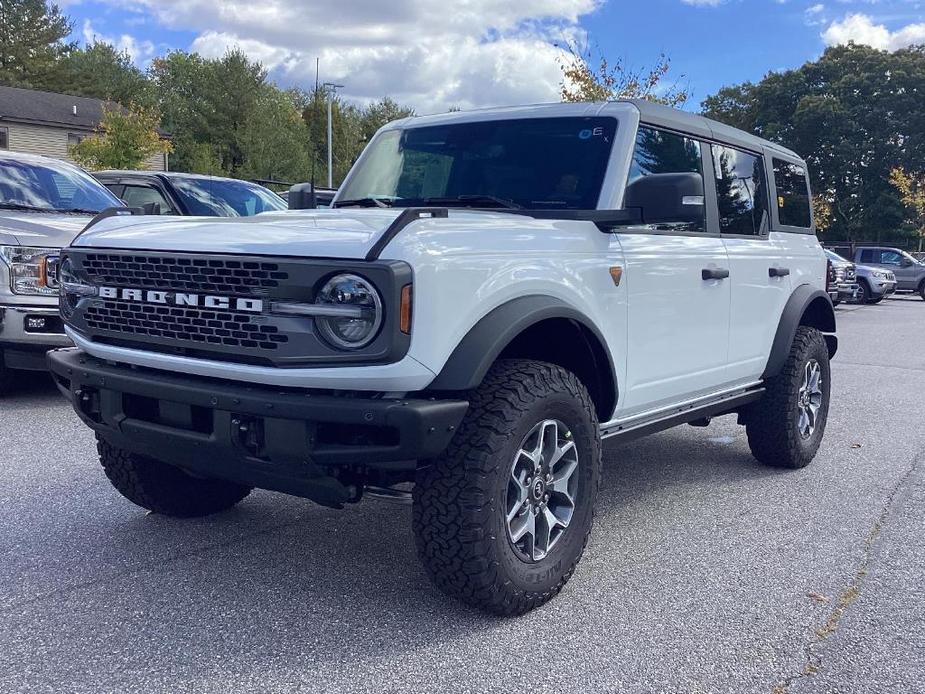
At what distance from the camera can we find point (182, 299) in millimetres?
3113

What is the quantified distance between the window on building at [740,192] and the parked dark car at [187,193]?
5.16 metres

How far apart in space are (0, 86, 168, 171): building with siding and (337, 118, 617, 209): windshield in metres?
40.4

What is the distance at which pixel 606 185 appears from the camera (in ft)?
12.8

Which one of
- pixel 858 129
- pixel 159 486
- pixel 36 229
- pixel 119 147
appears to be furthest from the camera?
pixel 858 129

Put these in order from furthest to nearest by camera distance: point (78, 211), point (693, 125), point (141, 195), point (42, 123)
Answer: point (42, 123) → point (141, 195) → point (78, 211) → point (693, 125)

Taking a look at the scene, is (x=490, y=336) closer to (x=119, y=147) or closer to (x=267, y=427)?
(x=267, y=427)

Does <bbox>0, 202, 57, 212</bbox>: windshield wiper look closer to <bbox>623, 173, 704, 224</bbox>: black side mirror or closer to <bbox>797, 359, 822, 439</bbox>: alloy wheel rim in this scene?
<bbox>623, 173, 704, 224</bbox>: black side mirror

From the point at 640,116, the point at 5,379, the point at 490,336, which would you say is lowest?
the point at 5,379

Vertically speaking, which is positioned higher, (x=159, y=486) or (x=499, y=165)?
(x=499, y=165)

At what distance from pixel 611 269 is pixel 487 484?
1.19 metres

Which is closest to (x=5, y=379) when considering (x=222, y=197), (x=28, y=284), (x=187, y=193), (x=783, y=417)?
(x=28, y=284)

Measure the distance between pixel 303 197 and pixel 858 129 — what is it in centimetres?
4956

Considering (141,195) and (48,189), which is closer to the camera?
(48,189)

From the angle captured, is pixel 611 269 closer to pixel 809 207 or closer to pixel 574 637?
pixel 574 637
